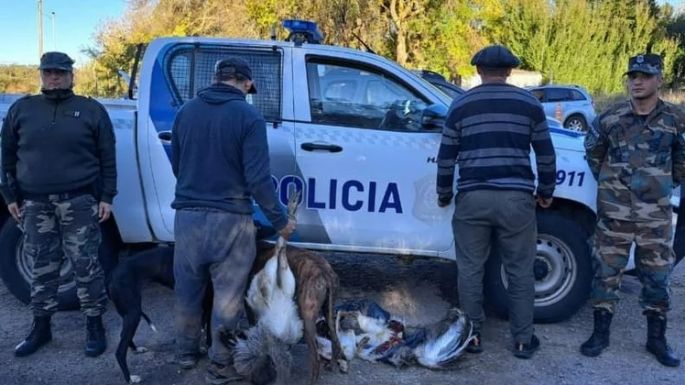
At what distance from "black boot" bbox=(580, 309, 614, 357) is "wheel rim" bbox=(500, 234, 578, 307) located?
35 cm

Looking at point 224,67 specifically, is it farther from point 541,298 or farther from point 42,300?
point 541,298

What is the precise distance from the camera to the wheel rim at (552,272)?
4.70 m

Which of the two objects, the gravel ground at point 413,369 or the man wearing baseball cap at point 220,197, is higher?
the man wearing baseball cap at point 220,197

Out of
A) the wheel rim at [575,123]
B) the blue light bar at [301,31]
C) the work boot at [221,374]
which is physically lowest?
the work boot at [221,374]

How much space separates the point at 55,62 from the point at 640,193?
3.65 meters

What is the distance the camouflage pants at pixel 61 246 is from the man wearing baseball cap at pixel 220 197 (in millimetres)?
711

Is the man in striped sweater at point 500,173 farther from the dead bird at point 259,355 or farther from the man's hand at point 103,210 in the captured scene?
the man's hand at point 103,210

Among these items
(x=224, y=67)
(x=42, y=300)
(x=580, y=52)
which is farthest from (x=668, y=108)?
(x=580, y=52)

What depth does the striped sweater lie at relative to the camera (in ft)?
13.3

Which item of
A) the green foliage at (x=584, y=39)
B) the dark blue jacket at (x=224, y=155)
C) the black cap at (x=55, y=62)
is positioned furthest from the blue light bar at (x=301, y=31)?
the green foliage at (x=584, y=39)

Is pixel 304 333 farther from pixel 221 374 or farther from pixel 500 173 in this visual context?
pixel 500 173

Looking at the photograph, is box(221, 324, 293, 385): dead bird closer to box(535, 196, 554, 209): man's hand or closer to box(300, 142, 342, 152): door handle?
box(300, 142, 342, 152): door handle

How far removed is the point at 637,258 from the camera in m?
4.34

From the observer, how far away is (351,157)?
4551mm
